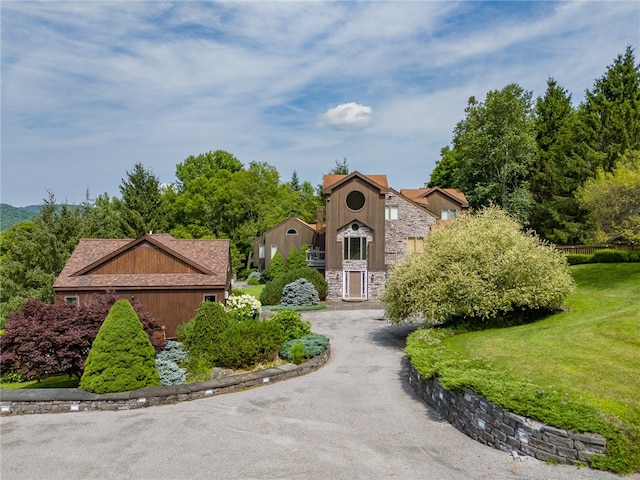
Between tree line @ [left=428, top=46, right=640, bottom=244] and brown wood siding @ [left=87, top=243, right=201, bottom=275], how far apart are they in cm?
2898

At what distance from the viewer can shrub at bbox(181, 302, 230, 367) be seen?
17.2 m

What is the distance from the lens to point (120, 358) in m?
13.4

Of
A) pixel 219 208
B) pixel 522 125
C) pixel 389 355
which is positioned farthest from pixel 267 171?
pixel 389 355

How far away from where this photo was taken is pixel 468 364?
479 inches

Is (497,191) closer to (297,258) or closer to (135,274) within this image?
(297,258)

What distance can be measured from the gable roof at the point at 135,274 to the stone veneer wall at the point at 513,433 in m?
15.9

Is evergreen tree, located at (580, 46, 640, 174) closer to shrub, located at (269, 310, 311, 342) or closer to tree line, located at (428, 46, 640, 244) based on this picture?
tree line, located at (428, 46, 640, 244)

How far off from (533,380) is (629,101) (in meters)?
41.2

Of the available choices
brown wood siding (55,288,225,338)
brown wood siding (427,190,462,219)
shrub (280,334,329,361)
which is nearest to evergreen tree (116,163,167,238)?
brown wood siding (55,288,225,338)

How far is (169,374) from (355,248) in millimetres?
21886

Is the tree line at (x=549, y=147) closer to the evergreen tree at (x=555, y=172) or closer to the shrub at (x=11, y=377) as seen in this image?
the evergreen tree at (x=555, y=172)

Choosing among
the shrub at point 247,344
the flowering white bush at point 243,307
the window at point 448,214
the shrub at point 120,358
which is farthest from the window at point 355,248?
the shrub at point 120,358

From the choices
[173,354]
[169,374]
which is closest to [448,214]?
[173,354]

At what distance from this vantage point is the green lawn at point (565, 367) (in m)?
8.38
